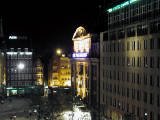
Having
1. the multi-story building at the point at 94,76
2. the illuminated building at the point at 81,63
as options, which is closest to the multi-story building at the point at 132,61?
the multi-story building at the point at 94,76

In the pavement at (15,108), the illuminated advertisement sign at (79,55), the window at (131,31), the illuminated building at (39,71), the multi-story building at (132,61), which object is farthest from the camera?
the illuminated building at (39,71)

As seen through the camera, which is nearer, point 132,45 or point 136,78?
point 136,78

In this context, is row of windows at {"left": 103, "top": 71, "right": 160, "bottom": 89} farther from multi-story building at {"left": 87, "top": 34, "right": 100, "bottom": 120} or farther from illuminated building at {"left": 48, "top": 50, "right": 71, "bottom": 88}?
illuminated building at {"left": 48, "top": 50, "right": 71, "bottom": 88}

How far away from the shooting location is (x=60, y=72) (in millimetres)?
144250

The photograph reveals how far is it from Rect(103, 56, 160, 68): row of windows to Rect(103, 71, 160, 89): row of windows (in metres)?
1.68

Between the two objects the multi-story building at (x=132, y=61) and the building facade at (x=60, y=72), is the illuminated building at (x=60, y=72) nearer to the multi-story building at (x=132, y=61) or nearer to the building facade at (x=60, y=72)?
the building facade at (x=60, y=72)

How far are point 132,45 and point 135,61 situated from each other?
3.16 meters

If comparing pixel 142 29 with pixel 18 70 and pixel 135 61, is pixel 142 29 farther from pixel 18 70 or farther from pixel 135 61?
pixel 18 70

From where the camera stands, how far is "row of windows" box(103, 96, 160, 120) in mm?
53994

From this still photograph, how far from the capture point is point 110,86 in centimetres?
7444

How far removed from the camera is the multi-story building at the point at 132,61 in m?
53.8

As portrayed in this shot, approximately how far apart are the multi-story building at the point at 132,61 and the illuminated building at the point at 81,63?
1694 cm

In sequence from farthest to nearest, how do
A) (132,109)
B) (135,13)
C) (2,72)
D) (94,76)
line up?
(2,72), (94,76), (135,13), (132,109)

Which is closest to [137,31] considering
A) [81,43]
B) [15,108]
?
[81,43]
